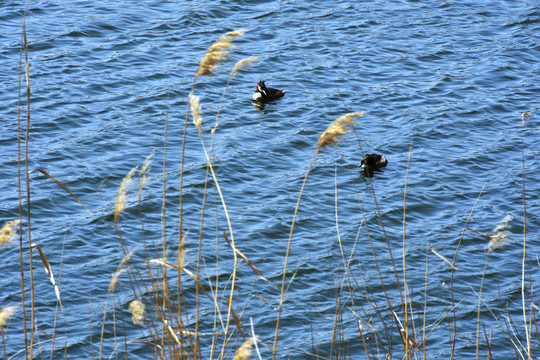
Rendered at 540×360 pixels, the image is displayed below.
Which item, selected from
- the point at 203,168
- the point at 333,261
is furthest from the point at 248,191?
the point at 333,261

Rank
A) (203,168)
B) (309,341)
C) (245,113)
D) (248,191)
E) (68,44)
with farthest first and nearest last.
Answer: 1. (68,44)
2. (245,113)
3. (203,168)
4. (248,191)
5. (309,341)

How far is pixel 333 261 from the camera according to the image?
7191mm

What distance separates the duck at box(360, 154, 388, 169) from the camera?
347 inches

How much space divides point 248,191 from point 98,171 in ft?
6.43

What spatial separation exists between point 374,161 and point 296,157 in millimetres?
1149

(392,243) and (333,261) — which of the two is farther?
(392,243)

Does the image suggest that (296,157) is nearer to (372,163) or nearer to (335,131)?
(372,163)

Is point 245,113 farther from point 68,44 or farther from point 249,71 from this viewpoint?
point 68,44

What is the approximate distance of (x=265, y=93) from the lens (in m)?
10.9

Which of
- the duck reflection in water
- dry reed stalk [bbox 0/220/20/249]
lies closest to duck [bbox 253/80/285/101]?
the duck reflection in water

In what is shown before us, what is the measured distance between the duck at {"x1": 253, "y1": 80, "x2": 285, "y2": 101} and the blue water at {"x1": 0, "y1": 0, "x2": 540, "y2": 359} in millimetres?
159

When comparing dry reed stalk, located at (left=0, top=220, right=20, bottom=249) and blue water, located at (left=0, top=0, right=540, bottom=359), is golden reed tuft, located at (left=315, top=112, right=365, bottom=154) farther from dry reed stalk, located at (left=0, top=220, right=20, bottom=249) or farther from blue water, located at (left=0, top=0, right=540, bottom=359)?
dry reed stalk, located at (left=0, top=220, right=20, bottom=249)

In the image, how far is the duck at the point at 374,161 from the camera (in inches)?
347

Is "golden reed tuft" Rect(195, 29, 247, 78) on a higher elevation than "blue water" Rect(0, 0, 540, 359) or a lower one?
higher
